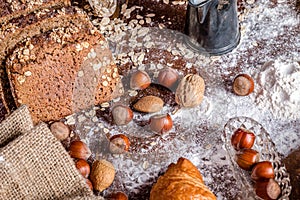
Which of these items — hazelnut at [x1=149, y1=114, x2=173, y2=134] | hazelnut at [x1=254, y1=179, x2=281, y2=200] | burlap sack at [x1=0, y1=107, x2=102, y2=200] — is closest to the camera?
burlap sack at [x1=0, y1=107, x2=102, y2=200]

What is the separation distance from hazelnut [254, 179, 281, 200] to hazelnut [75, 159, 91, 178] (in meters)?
0.48

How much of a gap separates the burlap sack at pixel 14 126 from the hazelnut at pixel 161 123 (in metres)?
0.40

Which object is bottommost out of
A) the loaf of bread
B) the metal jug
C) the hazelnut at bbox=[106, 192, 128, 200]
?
the hazelnut at bbox=[106, 192, 128, 200]

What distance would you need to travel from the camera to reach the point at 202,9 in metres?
1.99

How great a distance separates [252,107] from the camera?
2.00 m

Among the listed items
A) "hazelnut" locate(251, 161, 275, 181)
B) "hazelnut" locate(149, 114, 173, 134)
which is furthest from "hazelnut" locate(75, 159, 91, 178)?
"hazelnut" locate(251, 161, 275, 181)

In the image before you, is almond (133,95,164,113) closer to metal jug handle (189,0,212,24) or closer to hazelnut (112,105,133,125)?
hazelnut (112,105,133,125)

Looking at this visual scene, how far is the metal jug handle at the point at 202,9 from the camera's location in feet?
6.37

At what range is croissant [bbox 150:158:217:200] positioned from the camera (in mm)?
1657

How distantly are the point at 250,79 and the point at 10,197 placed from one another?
→ 0.84m

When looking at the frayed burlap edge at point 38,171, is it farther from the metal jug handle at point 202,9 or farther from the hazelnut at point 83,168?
the metal jug handle at point 202,9

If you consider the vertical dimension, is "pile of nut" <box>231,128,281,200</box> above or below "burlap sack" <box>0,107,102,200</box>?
below

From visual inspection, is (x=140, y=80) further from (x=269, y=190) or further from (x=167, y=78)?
(x=269, y=190)

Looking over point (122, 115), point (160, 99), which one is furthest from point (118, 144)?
point (160, 99)
